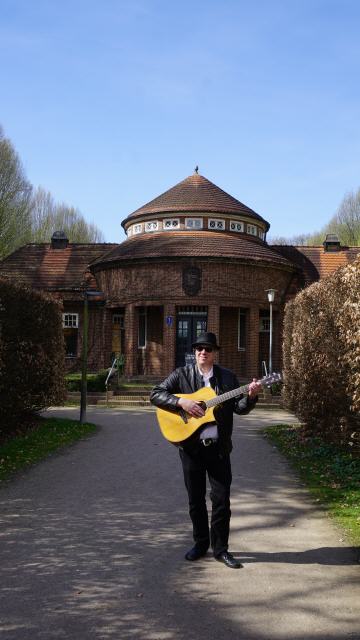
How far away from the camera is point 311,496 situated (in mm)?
Answer: 8172

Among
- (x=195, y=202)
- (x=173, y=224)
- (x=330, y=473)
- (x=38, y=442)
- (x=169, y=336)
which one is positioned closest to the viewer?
(x=330, y=473)

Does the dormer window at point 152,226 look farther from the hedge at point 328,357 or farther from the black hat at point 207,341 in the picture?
the black hat at point 207,341

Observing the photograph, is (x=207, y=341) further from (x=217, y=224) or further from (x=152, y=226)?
(x=152, y=226)

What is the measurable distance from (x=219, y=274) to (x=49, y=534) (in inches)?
874

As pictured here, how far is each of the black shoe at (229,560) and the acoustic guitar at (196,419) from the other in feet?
3.30

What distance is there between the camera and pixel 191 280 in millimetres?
27719

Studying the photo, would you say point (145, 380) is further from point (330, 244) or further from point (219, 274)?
point (330, 244)

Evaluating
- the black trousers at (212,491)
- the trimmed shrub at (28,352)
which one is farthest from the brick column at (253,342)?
the black trousers at (212,491)

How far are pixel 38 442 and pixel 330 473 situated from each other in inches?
237

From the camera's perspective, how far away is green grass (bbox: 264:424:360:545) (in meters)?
7.11

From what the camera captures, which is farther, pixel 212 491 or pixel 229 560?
pixel 212 491

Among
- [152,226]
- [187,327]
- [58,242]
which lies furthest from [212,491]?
[58,242]

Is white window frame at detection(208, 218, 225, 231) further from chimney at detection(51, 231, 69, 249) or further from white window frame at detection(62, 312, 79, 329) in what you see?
chimney at detection(51, 231, 69, 249)

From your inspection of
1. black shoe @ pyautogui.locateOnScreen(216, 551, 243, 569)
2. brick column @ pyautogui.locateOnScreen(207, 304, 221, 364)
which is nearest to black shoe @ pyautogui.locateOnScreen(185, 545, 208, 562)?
black shoe @ pyautogui.locateOnScreen(216, 551, 243, 569)
